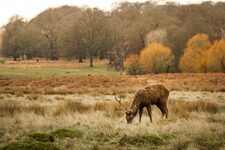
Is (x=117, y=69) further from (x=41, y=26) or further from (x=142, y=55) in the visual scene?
(x=41, y=26)

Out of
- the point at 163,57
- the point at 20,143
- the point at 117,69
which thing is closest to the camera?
the point at 20,143

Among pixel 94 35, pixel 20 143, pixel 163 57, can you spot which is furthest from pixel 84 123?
pixel 94 35

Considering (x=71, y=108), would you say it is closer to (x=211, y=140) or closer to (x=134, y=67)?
(x=211, y=140)

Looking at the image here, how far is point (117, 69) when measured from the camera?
A: 226 feet

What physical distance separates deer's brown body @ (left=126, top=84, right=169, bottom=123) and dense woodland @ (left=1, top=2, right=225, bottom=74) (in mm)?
43470

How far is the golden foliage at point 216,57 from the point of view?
55.5 meters

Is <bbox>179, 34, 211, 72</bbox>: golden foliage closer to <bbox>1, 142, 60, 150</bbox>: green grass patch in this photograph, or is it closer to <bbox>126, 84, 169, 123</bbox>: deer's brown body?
<bbox>126, 84, 169, 123</bbox>: deer's brown body

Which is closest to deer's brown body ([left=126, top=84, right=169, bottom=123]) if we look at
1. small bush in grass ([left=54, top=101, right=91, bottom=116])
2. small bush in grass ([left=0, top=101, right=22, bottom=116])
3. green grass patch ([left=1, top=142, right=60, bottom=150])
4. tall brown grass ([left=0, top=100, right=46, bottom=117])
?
small bush in grass ([left=54, top=101, right=91, bottom=116])

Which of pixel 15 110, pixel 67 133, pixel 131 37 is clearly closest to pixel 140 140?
pixel 67 133

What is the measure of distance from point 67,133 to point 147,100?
3.86 meters

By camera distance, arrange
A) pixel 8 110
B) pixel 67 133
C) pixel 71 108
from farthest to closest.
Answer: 1. pixel 71 108
2. pixel 8 110
3. pixel 67 133

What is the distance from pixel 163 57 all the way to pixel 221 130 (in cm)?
5149

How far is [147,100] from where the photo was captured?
13.6 meters

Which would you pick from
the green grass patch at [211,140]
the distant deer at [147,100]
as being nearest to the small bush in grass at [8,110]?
the distant deer at [147,100]
